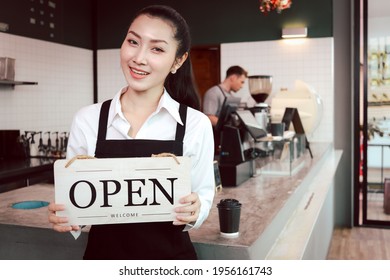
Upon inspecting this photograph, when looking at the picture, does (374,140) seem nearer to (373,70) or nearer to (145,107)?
(373,70)

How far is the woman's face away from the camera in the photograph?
94 centimetres

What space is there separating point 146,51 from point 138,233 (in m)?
0.39

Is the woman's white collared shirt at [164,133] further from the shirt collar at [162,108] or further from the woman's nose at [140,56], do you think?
the woman's nose at [140,56]

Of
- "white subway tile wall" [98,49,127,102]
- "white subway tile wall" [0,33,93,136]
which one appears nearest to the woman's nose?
"white subway tile wall" [0,33,93,136]

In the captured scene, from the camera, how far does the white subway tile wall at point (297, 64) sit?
13.8ft

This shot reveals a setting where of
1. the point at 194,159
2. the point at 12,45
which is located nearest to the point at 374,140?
the point at 12,45

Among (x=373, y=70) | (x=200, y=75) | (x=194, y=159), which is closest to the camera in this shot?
(x=194, y=159)

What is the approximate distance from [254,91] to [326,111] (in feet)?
4.65

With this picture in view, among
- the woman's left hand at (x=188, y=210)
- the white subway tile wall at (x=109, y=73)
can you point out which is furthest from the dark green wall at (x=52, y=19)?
the woman's left hand at (x=188, y=210)

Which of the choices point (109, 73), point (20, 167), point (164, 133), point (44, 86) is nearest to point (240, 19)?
point (109, 73)

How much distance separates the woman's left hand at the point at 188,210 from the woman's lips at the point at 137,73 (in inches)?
10.4

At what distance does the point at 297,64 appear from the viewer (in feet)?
14.0

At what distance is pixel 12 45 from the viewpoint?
145 inches

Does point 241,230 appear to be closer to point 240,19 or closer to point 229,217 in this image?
point 229,217
